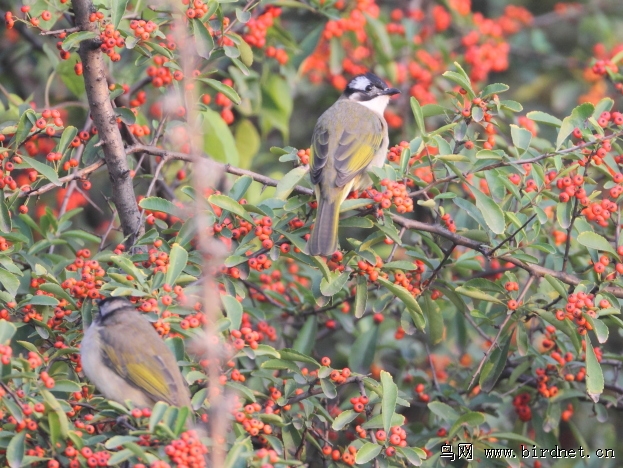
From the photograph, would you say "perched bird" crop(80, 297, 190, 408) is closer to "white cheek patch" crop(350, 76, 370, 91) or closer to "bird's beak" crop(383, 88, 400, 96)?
"bird's beak" crop(383, 88, 400, 96)

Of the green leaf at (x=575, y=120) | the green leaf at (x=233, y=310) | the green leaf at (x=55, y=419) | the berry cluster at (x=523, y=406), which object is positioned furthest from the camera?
the berry cluster at (x=523, y=406)

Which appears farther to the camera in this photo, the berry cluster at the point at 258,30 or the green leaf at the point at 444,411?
the berry cluster at the point at 258,30

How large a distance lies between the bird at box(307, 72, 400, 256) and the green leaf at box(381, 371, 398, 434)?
646 millimetres

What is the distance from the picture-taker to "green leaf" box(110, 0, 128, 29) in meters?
3.80

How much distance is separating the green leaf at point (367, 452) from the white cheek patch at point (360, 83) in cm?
308

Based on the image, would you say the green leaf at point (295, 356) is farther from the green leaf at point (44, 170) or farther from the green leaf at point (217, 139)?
the green leaf at point (217, 139)

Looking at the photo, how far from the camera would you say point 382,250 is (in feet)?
21.1

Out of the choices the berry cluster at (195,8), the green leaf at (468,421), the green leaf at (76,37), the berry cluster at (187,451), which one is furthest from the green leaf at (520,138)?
the berry cluster at (187,451)

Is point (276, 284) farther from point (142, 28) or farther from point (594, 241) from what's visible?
point (594, 241)

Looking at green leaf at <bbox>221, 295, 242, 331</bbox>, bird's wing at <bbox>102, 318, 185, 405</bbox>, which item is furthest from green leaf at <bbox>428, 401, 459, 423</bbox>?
bird's wing at <bbox>102, 318, 185, 405</bbox>

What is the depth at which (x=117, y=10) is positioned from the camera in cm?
381

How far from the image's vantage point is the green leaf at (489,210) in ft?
12.4

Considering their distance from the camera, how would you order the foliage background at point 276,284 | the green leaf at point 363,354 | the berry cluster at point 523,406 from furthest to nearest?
the green leaf at point 363,354 < the berry cluster at point 523,406 < the foliage background at point 276,284

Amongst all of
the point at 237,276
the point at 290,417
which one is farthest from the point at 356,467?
the point at 237,276
